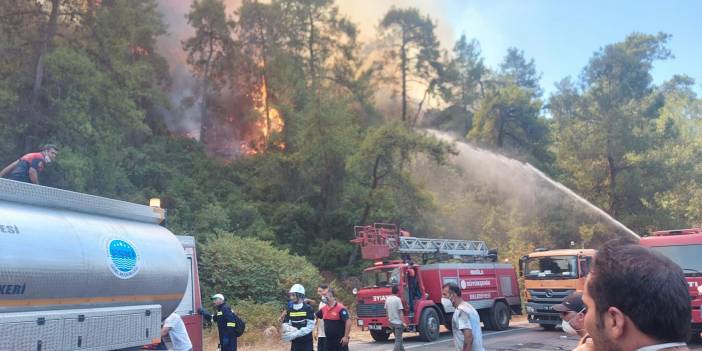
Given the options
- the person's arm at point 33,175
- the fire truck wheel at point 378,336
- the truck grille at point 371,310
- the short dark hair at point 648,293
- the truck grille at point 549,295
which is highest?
the person's arm at point 33,175

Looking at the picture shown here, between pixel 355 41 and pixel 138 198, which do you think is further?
pixel 355 41

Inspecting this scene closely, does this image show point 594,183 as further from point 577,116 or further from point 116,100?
point 116,100

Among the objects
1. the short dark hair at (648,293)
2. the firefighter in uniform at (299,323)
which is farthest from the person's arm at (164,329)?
the short dark hair at (648,293)

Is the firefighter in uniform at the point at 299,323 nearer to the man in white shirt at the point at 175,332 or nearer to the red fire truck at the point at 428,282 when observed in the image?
the man in white shirt at the point at 175,332

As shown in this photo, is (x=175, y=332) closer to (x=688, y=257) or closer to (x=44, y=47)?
(x=688, y=257)

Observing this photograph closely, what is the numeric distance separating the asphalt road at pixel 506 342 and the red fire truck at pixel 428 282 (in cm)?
47

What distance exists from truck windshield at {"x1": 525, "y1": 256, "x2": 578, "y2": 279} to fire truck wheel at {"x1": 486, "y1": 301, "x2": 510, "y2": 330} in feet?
5.94

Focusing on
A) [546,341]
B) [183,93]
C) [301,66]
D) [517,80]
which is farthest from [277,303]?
[517,80]

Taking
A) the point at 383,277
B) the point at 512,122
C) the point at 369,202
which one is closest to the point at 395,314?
the point at 383,277

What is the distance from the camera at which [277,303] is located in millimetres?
19344

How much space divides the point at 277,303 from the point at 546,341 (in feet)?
29.3

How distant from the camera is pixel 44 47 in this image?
21234 millimetres

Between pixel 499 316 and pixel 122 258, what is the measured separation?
1528 cm

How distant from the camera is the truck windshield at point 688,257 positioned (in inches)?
491
